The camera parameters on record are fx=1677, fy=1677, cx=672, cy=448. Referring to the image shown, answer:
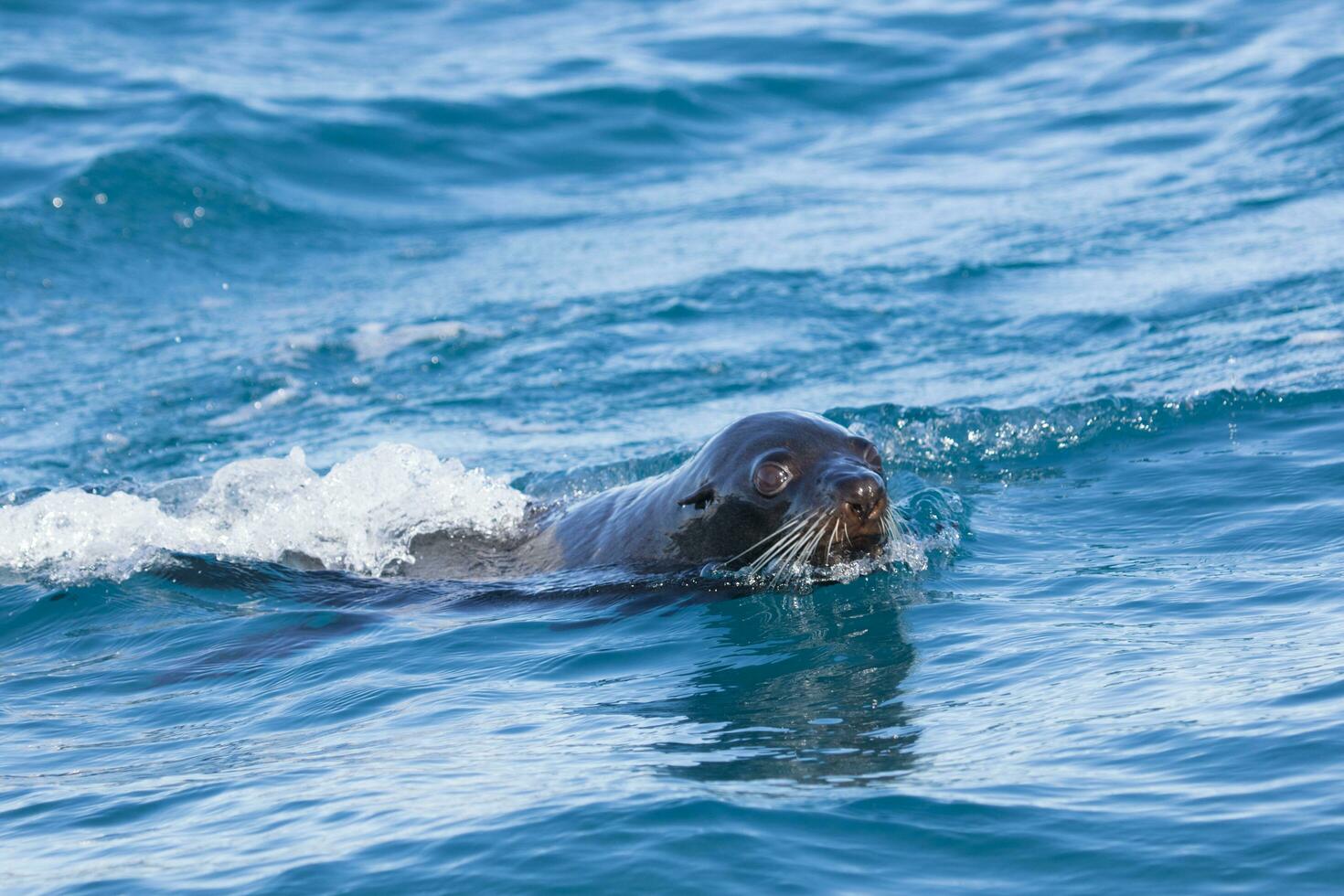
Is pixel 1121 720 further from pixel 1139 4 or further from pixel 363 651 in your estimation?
pixel 1139 4

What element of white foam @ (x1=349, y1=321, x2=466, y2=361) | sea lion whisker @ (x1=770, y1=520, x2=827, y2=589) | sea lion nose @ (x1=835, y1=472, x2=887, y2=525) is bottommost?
sea lion whisker @ (x1=770, y1=520, x2=827, y2=589)

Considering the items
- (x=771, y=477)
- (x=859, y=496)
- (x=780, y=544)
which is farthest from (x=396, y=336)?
(x=859, y=496)

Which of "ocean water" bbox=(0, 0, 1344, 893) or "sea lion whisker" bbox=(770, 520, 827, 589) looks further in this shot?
"sea lion whisker" bbox=(770, 520, 827, 589)

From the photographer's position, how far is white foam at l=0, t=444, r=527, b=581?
8859 mm

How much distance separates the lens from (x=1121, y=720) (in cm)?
534

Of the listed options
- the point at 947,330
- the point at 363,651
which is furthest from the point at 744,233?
the point at 363,651

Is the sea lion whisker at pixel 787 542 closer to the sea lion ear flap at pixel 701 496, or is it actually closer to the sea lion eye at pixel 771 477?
the sea lion eye at pixel 771 477

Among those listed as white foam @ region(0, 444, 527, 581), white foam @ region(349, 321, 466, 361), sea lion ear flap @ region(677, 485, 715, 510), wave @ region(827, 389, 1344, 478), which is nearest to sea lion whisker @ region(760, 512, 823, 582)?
sea lion ear flap @ region(677, 485, 715, 510)

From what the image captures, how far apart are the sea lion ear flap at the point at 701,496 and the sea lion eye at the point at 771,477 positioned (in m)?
0.30

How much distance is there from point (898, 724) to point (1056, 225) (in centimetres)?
1096

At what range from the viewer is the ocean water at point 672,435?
4883 mm

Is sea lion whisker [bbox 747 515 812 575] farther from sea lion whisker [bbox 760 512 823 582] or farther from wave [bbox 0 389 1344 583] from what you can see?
wave [bbox 0 389 1344 583]

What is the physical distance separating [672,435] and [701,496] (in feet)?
11.8

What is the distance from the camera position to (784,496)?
7355 millimetres
